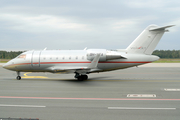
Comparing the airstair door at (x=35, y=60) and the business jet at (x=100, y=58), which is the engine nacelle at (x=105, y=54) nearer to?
the business jet at (x=100, y=58)

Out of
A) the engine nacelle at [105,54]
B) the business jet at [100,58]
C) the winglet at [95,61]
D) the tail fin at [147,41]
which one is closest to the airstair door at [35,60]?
the business jet at [100,58]

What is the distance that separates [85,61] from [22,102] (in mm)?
10266

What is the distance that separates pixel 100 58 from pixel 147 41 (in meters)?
5.22

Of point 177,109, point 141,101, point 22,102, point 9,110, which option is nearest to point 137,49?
point 141,101

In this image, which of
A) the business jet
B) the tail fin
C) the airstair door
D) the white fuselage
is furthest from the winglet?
the airstair door

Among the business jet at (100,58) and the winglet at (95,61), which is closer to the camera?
the winglet at (95,61)

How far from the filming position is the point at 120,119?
7.66m

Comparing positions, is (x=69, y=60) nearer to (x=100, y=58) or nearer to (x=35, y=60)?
(x=100, y=58)

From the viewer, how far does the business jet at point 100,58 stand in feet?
64.6

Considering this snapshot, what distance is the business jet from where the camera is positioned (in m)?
19.7

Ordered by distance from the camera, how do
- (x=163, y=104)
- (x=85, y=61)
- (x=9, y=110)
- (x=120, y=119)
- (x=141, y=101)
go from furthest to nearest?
(x=85, y=61)
(x=141, y=101)
(x=163, y=104)
(x=9, y=110)
(x=120, y=119)

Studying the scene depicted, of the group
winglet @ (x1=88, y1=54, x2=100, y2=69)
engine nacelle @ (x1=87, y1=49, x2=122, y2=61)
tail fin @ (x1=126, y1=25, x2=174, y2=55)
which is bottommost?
winglet @ (x1=88, y1=54, x2=100, y2=69)

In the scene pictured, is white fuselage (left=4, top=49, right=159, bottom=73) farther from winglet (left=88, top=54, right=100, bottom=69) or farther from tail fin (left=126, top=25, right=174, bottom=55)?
winglet (left=88, top=54, right=100, bottom=69)

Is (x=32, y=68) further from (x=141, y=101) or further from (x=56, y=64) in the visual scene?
(x=141, y=101)
